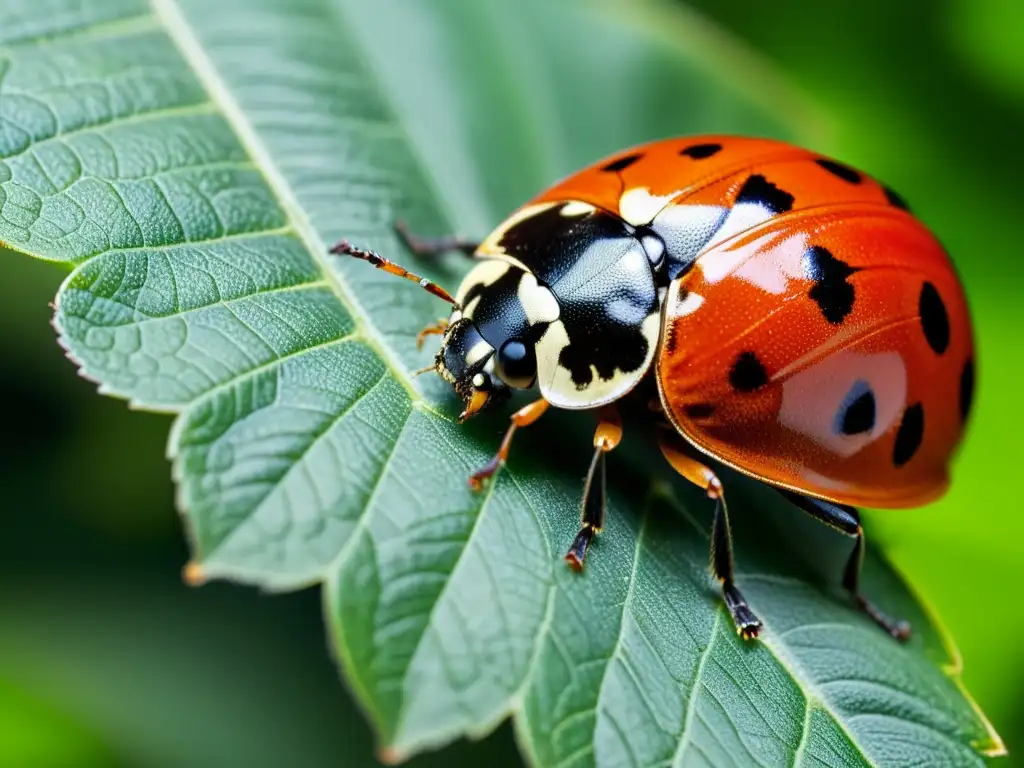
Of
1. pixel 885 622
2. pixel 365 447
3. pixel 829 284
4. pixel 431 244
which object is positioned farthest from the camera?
pixel 431 244

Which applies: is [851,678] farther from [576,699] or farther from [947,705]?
[576,699]

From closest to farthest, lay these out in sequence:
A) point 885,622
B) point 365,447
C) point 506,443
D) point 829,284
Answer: point 365,447, point 506,443, point 829,284, point 885,622

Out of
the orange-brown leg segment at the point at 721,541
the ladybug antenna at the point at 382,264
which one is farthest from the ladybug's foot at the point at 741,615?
the ladybug antenna at the point at 382,264

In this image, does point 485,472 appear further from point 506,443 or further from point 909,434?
point 909,434

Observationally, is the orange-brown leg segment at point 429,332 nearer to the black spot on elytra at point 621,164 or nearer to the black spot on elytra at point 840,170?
the black spot on elytra at point 621,164

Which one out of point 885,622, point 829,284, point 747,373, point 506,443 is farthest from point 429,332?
point 885,622

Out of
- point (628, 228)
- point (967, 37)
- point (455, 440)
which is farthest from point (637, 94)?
point (455, 440)

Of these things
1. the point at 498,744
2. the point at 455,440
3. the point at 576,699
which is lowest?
the point at 498,744
